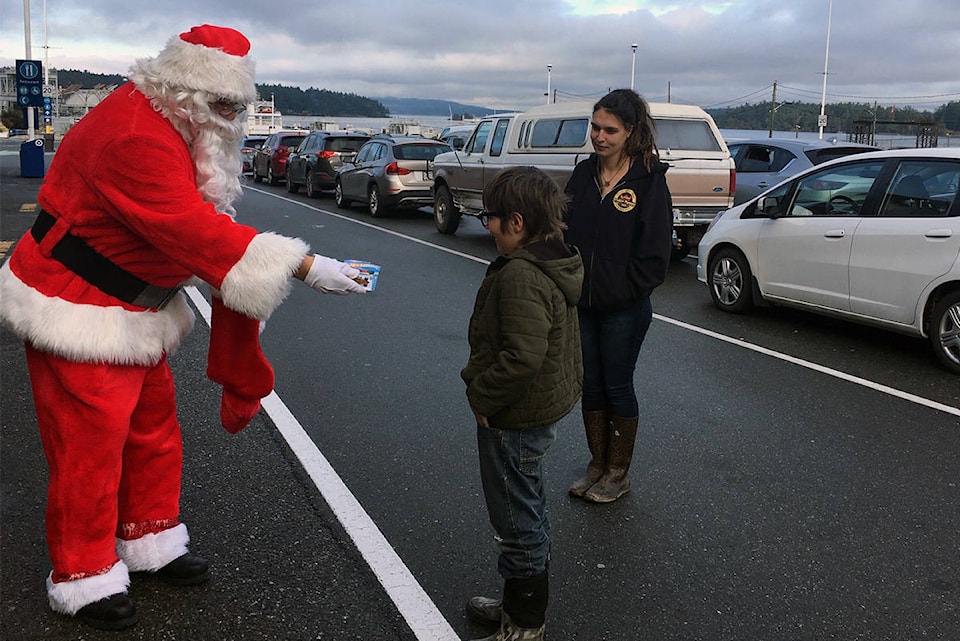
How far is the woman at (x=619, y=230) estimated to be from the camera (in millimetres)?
3883

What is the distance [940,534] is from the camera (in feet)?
12.7

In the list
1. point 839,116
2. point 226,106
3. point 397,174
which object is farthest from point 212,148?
point 839,116

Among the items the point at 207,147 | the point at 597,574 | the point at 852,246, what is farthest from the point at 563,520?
the point at 852,246

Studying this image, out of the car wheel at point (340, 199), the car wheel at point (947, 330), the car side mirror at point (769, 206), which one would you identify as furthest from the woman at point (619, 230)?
the car wheel at point (340, 199)

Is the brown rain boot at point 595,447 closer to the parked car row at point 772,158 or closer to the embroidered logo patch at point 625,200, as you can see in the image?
the embroidered logo patch at point 625,200

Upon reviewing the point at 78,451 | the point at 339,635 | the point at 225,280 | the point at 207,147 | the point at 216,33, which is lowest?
the point at 339,635

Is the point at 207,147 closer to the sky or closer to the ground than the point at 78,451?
closer to the sky

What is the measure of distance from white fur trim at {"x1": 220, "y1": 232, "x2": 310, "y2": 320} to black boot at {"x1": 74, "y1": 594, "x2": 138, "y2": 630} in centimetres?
111

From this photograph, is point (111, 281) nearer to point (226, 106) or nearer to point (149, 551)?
point (226, 106)

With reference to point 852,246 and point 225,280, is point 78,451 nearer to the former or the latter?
point 225,280

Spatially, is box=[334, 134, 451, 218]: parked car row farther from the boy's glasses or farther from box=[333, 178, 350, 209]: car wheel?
the boy's glasses

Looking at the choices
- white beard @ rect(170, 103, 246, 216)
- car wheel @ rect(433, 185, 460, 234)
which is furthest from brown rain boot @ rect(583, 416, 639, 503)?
car wheel @ rect(433, 185, 460, 234)

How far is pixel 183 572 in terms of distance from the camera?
327cm

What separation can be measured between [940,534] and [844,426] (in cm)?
147
